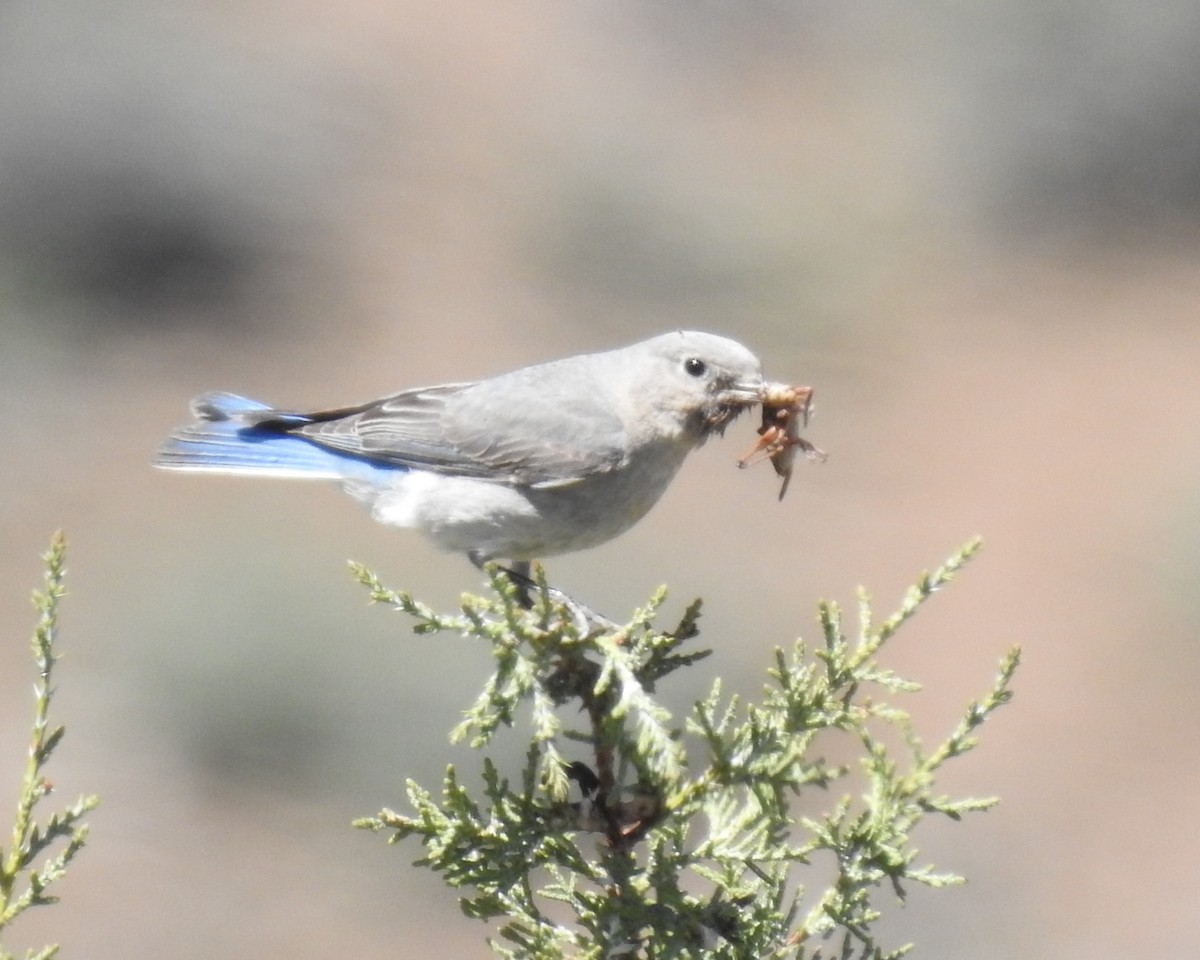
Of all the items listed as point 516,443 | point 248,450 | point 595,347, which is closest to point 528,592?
point 516,443

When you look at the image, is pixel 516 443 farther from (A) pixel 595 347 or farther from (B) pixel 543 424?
(A) pixel 595 347

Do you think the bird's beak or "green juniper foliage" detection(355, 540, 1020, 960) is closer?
"green juniper foliage" detection(355, 540, 1020, 960)

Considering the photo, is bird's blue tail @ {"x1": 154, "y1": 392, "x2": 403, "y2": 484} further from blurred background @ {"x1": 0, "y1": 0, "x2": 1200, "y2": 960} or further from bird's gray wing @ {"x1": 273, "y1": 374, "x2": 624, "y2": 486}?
blurred background @ {"x1": 0, "y1": 0, "x2": 1200, "y2": 960}

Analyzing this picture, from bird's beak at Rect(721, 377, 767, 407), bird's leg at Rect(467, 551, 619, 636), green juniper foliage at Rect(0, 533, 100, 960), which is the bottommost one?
green juniper foliage at Rect(0, 533, 100, 960)

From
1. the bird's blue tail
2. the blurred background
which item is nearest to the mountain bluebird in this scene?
the bird's blue tail

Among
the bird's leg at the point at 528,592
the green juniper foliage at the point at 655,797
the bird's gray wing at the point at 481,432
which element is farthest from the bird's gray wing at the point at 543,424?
the green juniper foliage at the point at 655,797

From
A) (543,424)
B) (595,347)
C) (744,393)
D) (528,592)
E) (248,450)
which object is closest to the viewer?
(744,393)

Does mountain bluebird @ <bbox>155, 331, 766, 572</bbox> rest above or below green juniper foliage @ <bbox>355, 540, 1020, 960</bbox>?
above
